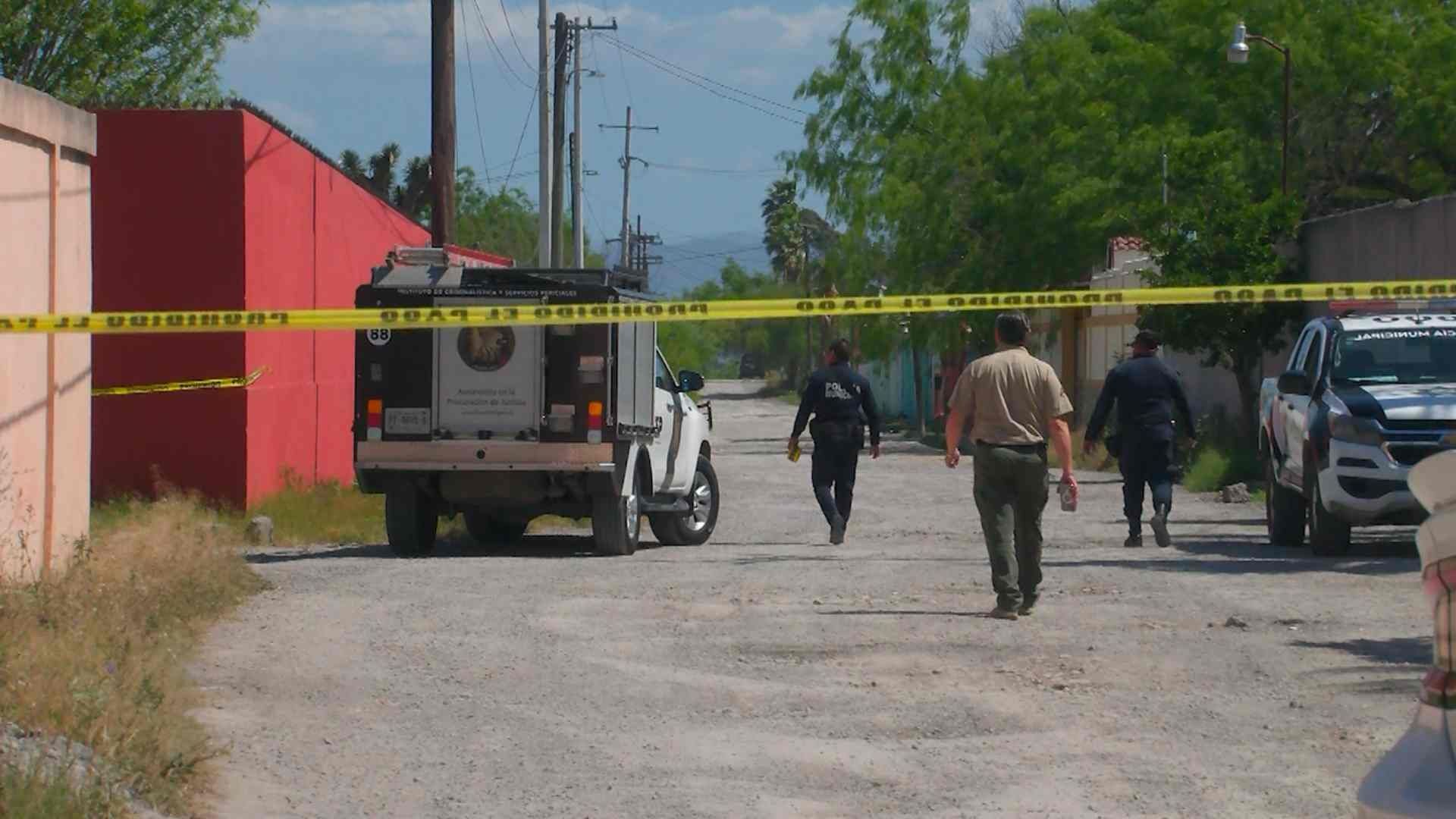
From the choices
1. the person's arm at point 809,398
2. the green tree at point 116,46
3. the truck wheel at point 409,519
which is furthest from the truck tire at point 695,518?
the green tree at point 116,46

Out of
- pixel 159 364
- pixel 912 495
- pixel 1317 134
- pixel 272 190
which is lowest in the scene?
pixel 912 495

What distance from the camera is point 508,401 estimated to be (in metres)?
16.3

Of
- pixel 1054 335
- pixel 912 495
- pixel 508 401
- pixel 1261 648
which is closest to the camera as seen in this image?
pixel 1261 648

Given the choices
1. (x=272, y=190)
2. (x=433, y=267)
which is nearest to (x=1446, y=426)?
(x=433, y=267)

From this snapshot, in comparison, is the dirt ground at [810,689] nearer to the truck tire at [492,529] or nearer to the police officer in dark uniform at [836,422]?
the police officer in dark uniform at [836,422]

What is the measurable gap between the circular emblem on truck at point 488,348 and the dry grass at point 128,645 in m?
2.99

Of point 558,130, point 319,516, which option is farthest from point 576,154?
point 319,516

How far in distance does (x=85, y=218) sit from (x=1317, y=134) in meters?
29.4

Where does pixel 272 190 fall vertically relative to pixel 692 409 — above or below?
above

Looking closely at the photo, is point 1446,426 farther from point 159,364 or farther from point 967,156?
point 967,156

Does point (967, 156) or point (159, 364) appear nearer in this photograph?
point (159, 364)

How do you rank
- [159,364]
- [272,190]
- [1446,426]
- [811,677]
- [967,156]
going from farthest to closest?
[967,156], [272,190], [159,364], [1446,426], [811,677]

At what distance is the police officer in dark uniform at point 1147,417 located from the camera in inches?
639

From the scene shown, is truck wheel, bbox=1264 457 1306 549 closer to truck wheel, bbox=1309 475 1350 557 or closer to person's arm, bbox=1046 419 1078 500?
truck wheel, bbox=1309 475 1350 557
